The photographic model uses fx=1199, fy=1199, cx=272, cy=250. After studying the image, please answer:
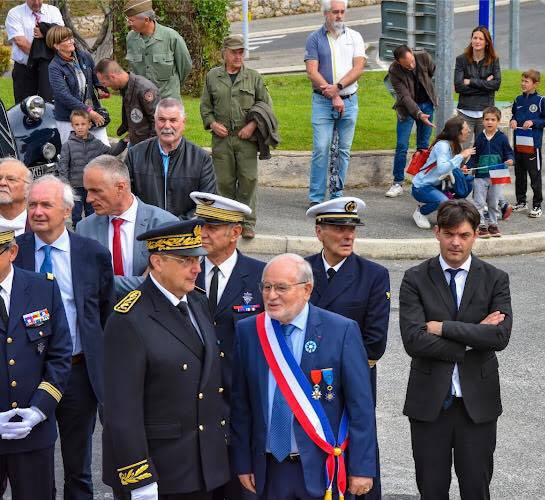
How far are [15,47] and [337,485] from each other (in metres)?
10.6

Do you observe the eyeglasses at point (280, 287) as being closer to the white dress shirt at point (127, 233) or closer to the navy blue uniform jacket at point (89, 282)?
the navy blue uniform jacket at point (89, 282)

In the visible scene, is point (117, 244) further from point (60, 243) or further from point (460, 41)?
point (460, 41)

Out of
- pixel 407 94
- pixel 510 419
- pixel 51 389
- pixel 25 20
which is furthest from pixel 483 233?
pixel 51 389

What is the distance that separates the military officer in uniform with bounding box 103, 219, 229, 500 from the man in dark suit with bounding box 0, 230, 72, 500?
0.77 metres

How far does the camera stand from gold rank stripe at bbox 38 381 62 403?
626 centimetres

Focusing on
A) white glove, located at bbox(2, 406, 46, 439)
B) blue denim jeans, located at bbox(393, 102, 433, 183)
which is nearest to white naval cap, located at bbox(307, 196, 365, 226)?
white glove, located at bbox(2, 406, 46, 439)

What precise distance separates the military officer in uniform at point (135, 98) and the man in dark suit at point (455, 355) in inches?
220

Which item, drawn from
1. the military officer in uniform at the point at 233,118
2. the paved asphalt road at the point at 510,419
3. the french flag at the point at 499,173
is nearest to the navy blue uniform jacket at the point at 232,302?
the paved asphalt road at the point at 510,419

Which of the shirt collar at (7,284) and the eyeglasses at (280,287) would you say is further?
the shirt collar at (7,284)

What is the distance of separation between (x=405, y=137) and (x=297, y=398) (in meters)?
9.18

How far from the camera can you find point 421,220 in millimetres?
13242

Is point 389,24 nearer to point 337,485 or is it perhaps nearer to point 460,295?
point 460,295

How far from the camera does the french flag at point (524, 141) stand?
13906 mm

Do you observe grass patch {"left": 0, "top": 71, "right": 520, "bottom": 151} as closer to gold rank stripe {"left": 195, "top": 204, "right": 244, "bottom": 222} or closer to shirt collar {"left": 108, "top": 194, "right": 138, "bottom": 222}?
shirt collar {"left": 108, "top": 194, "right": 138, "bottom": 222}
